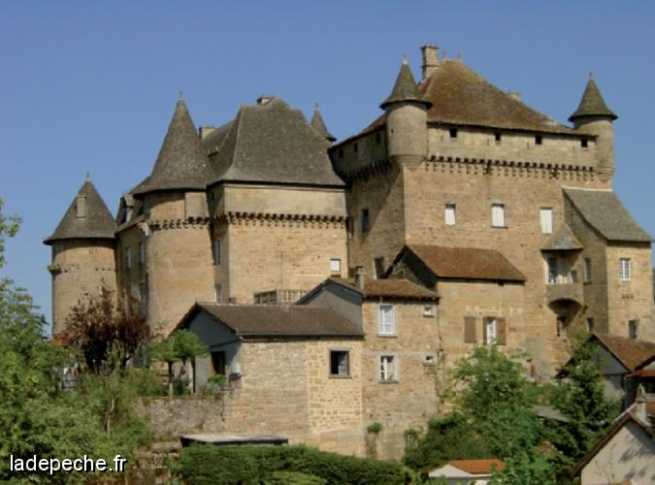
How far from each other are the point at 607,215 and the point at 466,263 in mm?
7165

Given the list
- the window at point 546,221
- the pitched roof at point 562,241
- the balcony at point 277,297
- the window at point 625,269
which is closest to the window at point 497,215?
the window at point 546,221

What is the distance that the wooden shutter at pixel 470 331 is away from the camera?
54750 millimetres

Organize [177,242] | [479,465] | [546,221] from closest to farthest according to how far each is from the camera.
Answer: [479,465] → [177,242] → [546,221]

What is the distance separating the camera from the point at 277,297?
2233 inches

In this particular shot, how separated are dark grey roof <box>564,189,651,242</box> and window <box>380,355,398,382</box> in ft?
36.8

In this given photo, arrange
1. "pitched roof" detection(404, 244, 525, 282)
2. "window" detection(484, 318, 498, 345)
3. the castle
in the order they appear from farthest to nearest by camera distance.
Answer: the castle < "window" detection(484, 318, 498, 345) < "pitched roof" detection(404, 244, 525, 282)

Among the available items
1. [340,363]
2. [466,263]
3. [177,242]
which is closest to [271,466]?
[340,363]

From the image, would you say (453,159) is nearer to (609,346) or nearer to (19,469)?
(609,346)

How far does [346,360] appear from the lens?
5128 cm

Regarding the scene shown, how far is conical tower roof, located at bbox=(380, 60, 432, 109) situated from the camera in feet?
189

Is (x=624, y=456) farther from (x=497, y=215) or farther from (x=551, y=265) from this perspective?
(x=497, y=215)

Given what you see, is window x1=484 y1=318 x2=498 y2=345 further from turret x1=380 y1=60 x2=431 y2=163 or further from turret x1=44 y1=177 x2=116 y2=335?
turret x1=44 y1=177 x2=116 y2=335

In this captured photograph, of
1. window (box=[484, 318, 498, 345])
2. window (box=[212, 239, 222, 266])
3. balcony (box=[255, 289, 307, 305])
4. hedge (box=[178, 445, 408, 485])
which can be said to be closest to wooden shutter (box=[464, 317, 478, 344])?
window (box=[484, 318, 498, 345])

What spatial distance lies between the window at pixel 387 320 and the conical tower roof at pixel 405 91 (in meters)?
9.34
